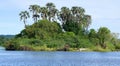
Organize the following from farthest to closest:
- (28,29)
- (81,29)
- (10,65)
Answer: (81,29), (28,29), (10,65)

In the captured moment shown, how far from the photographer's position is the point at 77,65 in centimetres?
5691

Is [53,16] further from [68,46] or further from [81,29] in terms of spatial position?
[68,46]

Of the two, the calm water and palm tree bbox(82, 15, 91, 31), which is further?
palm tree bbox(82, 15, 91, 31)

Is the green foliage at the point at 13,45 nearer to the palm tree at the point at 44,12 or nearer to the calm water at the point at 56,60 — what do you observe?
the palm tree at the point at 44,12

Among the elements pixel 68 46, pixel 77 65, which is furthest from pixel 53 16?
pixel 77 65

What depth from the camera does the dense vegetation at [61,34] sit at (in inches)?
5177

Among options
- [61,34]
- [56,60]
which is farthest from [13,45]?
[56,60]

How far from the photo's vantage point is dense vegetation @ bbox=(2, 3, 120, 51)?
13150 centimetres

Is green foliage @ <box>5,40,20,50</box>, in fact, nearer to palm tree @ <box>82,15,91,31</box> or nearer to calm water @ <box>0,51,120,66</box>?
palm tree @ <box>82,15,91,31</box>

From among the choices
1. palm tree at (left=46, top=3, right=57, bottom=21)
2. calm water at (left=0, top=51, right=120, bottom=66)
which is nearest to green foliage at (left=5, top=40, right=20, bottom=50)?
palm tree at (left=46, top=3, right=57, bottom=21)

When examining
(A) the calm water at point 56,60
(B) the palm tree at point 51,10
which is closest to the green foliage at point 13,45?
(B) the palm tree at point 51,10

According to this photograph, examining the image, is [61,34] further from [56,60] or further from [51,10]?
[56,60]

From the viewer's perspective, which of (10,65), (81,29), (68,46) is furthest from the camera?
(81,29)

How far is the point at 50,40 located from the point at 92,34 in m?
14.1
